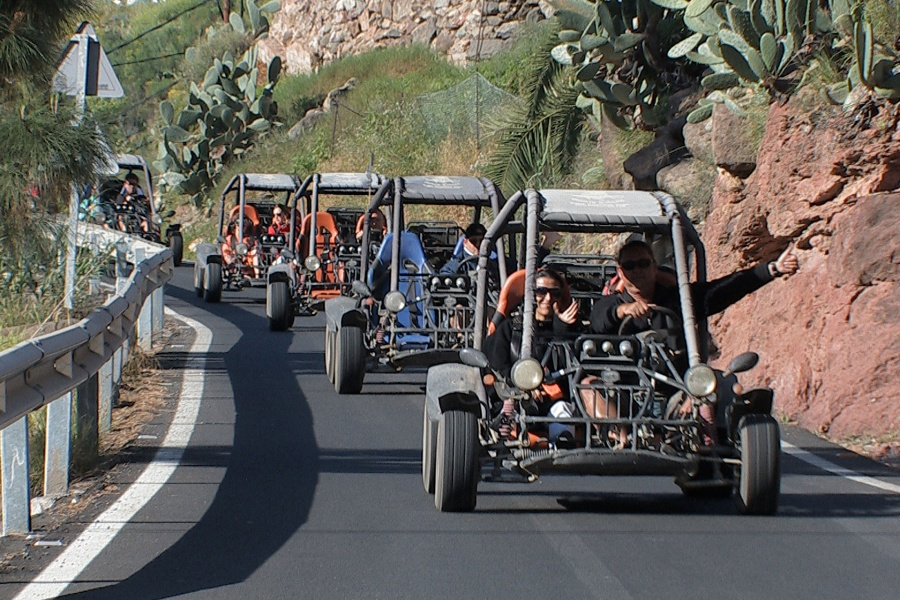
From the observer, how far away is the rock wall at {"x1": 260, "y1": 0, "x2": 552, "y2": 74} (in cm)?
4181

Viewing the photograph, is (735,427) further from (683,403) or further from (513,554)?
(513,554)

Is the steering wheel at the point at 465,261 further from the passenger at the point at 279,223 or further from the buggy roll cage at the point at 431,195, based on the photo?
the passenger at the point at 279,223

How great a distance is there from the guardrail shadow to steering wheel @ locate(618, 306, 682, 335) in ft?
6.58

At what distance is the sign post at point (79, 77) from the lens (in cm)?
1148

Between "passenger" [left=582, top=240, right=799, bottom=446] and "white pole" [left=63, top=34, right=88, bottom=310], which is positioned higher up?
"white pole" [left=63, top=34, right=88, bottom=310]

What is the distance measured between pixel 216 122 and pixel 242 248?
18770mm

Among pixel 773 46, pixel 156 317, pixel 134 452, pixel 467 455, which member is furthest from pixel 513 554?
pixel 156 317

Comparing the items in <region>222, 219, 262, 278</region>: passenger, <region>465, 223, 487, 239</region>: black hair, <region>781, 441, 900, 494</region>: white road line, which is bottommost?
<region>781, 441, 900, 494</region>: white road line

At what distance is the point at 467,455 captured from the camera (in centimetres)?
720

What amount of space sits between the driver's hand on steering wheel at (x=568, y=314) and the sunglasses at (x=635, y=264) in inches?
14.8

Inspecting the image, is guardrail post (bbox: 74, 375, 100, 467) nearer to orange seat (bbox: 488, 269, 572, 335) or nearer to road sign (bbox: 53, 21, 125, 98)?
orange seat (bbox: 488, 269, 572, 335)

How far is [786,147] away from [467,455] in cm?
703

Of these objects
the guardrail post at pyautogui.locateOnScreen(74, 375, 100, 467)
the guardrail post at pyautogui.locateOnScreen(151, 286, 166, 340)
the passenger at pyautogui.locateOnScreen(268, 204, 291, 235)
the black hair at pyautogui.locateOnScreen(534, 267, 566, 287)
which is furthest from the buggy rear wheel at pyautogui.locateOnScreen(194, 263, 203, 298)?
the black hair at pyautogui.locateOnScreen(534, 267, 566, 287)

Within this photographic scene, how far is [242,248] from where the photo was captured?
69.7 ft
